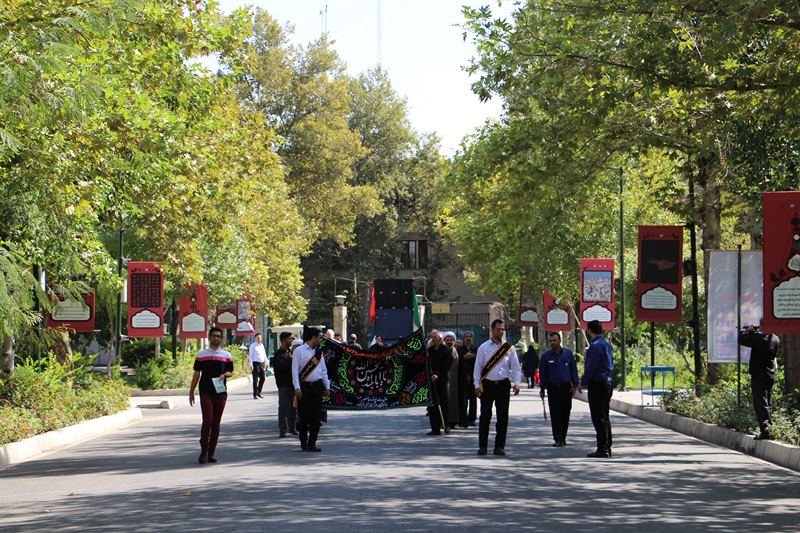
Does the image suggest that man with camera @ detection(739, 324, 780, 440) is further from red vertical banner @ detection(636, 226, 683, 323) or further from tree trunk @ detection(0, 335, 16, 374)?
tree trunk @ detection(0, 335, 16, 374)

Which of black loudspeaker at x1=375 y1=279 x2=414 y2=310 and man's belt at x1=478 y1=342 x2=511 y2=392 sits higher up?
black loudspeaker at x1=375 y1=279 x2=414 y2=310

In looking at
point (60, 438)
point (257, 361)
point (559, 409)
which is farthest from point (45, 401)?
point (257, 361)

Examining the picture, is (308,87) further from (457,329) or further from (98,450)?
(98,450)

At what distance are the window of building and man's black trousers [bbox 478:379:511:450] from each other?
8087 cm

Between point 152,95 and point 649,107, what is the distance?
365 inches

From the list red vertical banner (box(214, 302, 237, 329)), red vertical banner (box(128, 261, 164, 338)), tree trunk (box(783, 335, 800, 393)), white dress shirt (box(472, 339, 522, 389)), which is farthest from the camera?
red vertical banner (box(214, 302, 237, 329))

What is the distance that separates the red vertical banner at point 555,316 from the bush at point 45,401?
80.3 ft

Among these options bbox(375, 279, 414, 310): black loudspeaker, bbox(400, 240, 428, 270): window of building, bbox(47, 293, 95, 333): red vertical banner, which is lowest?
bbox(47, 293, 95, 333): red vertical banner

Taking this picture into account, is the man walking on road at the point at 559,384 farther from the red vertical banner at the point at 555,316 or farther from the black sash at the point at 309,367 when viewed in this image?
the red vertical banner at the point at 555,316

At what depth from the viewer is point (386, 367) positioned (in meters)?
25.1

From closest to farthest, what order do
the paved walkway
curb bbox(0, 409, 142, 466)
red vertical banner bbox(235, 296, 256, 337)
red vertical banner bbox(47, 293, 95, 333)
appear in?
the paved walkway → curb bbox(0, 409, 142, 466) → red vertical banner bbox(47, 293, 95, 333) → red vertical banner bbox(235, 296, 256, 337)

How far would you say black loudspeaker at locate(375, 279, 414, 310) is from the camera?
5475cm

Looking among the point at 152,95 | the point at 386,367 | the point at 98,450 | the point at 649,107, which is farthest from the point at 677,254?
the point at 98,450

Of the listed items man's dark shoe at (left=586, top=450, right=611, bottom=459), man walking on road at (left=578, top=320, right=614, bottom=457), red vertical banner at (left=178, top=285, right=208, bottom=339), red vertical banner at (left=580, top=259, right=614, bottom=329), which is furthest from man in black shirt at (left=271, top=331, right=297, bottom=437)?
red vertical banner at (left=178, top=285, right=208, bottom=339)
